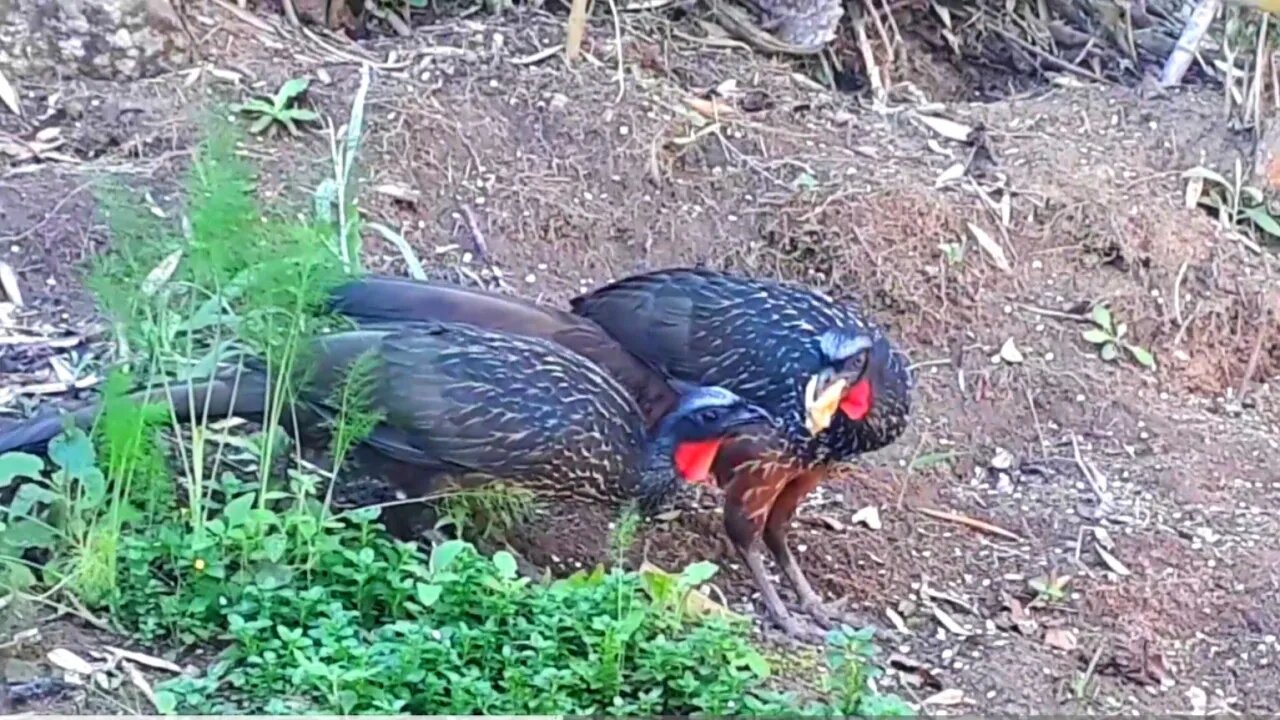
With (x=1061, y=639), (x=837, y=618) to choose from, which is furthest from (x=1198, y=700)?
(x=837, y=618)

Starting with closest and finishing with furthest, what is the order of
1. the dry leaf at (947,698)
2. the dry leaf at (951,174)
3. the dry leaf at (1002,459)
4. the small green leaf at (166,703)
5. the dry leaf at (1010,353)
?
the small green leaf at (166,703)
the dry leaf at (947,698)
the dry leaf at (1002,459)
the dry leaf at (1010,353)
the dry leaf at (951,174)

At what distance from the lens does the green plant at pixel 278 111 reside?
16.0 feet

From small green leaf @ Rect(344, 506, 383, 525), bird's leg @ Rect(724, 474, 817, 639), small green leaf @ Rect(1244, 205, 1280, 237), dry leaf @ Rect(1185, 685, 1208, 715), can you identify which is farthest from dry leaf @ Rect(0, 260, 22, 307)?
small green leaf @ Rect(1244, 205, 1280, 237)

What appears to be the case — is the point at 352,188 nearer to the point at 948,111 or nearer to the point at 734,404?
the point at 734,404

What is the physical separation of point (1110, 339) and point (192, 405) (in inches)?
101

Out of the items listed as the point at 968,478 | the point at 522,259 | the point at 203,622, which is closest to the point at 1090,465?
the point at 968,478

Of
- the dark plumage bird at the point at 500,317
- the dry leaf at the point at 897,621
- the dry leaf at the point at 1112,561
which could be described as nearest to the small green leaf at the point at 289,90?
the dark plumage bird at the point at 500,317

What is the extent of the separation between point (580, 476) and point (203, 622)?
0.76 m

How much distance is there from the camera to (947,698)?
361cm

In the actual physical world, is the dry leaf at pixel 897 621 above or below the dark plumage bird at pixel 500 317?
below

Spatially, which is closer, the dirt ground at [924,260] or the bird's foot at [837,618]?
the bird's foot at [837,618]

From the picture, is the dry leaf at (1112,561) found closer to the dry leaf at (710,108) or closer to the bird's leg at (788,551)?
the bird's leg at (788,551)

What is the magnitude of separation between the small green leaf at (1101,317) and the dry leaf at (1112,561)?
3.08ft

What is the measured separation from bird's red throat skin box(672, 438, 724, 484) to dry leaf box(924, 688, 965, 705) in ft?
1.96
